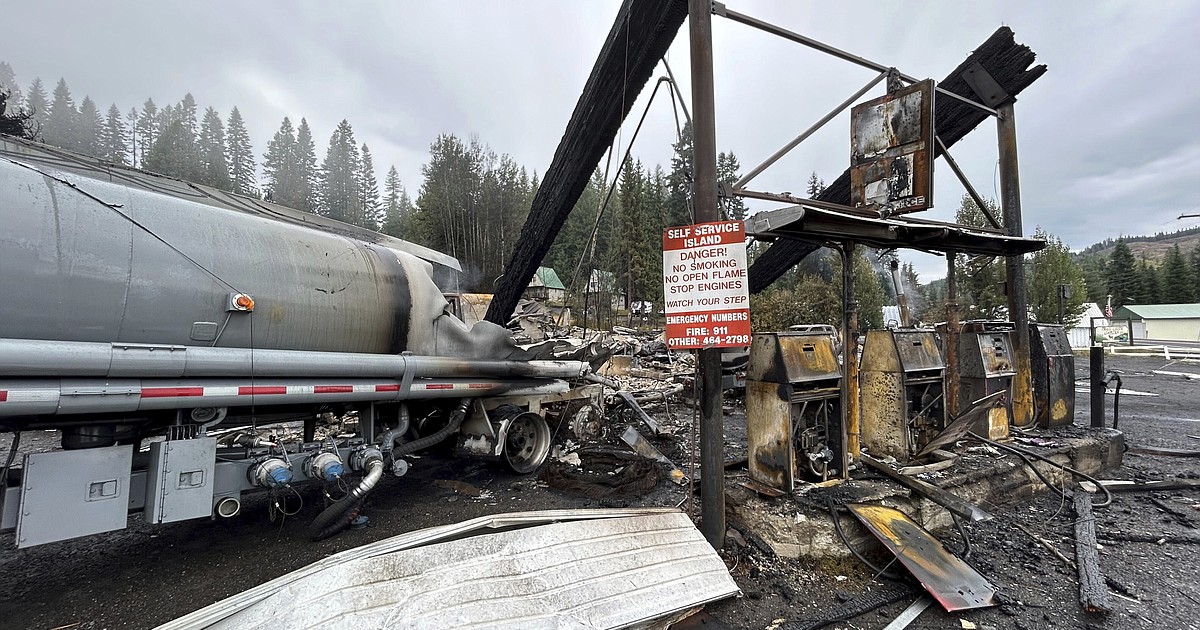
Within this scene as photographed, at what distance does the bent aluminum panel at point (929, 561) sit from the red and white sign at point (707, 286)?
6.09 ft

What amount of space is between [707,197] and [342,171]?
5475 centimetres

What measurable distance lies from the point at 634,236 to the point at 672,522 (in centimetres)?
2911

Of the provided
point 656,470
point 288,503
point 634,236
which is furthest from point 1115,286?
point 288,503

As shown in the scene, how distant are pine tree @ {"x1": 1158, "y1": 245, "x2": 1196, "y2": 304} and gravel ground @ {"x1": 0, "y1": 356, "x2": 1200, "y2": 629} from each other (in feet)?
235

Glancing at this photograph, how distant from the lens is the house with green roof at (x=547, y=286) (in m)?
29.3

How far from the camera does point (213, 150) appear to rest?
4097cm

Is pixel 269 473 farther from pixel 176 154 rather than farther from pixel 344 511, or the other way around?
pixel 176 154

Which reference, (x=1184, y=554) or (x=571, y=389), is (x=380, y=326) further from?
(x=1184, y=554)

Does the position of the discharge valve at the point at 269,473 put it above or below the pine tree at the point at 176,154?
below

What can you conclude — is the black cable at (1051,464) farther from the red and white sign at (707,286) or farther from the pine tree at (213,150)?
the pine tree at (213,150)

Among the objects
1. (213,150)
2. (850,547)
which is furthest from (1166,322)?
(213,150)

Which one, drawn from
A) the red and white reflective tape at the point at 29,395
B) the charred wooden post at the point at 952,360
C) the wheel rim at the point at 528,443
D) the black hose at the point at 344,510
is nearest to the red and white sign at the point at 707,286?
the black hose at the point at 344,510

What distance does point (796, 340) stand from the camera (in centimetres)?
437

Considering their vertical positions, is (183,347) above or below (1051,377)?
above
